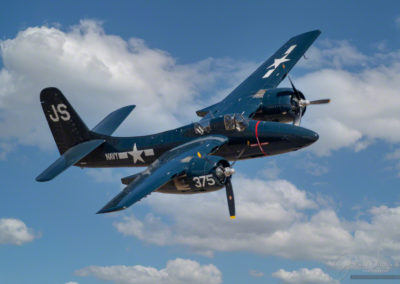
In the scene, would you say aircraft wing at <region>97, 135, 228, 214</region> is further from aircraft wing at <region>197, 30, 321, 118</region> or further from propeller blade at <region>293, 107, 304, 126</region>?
propeller blade at <region>293, 107, 304, 126</region>

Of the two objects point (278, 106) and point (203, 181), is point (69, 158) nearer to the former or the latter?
point (203, 181)

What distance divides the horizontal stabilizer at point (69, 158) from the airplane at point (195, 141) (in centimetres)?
2

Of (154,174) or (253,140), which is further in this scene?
(253,140)

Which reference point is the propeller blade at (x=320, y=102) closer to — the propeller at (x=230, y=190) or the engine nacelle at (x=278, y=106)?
the engine nacelle at (x=278, y=106)

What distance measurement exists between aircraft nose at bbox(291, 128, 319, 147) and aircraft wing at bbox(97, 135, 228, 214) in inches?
159

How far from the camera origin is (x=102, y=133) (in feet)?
108

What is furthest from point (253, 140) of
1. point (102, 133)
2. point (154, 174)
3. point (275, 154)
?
point (102, 133)

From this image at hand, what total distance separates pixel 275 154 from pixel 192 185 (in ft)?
22.6

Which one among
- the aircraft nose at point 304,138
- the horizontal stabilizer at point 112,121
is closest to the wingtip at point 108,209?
the aircraft nose at point 304,138

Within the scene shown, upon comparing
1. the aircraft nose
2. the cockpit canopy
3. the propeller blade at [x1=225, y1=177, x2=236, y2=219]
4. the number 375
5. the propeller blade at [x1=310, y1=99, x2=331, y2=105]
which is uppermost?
the propeller blade at [x1=310, y1=99, x2=331, y2=105]

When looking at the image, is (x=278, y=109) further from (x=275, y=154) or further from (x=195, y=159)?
(x=195, y=159)

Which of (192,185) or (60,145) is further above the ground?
(60,145)

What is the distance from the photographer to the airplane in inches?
936

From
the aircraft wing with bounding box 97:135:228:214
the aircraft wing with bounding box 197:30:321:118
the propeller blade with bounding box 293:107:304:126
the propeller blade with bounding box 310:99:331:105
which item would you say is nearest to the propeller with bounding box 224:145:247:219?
the aircraft wing with bounding box 97:135:228:214
